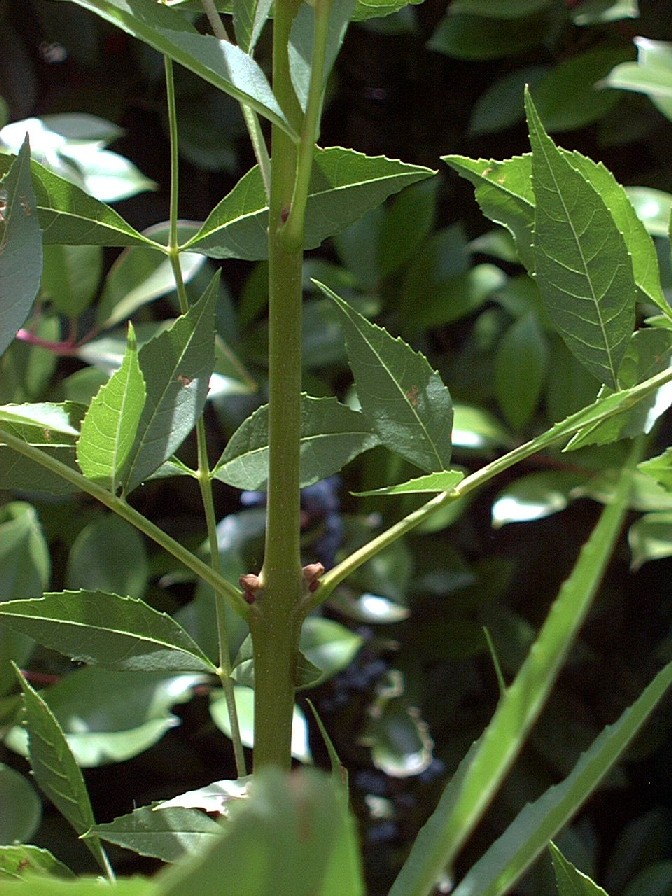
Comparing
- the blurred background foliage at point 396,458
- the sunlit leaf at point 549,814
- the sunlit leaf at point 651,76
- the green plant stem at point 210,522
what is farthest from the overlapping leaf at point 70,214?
the sunlit leaf at point 651,76

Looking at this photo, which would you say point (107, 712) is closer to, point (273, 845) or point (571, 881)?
point (571, 881)

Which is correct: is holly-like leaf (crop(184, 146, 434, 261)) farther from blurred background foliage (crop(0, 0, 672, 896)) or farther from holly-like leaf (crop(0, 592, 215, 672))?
blurred background foliage (crop(0, 0, 672, 896))

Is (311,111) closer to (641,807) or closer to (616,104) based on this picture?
(616,104)

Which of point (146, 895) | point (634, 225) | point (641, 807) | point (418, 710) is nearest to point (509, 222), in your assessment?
point (634, 225)

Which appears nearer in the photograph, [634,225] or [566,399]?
[634,225]

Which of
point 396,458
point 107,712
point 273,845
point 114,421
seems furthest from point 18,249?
point 396,458

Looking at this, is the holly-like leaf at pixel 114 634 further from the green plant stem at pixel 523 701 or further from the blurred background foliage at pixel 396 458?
the blurred background foliage at pixel 396 458

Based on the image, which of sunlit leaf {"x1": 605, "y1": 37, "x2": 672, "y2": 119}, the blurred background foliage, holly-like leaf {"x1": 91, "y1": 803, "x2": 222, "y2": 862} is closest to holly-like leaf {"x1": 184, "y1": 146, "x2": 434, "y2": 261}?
holly-like leaf {"x1": 91, "y1": 803, "x2": 222, "y2": 862}
